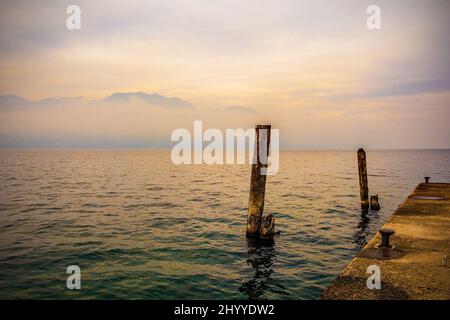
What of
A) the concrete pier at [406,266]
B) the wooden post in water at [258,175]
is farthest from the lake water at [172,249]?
the concrete pier at [406,266]

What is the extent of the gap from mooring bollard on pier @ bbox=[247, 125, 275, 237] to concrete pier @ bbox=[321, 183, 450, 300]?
4.22 metres

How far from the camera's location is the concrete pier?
4.43m

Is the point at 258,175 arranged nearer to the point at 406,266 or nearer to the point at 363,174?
the point at 406,266

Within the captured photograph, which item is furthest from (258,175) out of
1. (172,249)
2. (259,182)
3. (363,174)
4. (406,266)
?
(363,174)

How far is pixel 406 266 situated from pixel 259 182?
5.90m

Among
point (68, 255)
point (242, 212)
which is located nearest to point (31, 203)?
point (68, 255)

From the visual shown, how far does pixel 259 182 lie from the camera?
1083 centimetres

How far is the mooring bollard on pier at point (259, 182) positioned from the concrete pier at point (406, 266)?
4.22 m

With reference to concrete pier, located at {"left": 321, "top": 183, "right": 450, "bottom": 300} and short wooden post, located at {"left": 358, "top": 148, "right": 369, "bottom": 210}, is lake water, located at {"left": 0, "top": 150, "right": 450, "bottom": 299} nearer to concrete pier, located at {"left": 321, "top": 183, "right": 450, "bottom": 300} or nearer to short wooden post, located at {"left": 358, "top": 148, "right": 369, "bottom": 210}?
short wooden post, located at {"left": 358, "top": 148, "right": 369, "bottom": 210}

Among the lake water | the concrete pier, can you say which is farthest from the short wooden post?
the concrete pier

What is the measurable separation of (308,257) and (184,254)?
4.15 meters

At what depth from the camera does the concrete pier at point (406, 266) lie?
174 inches
